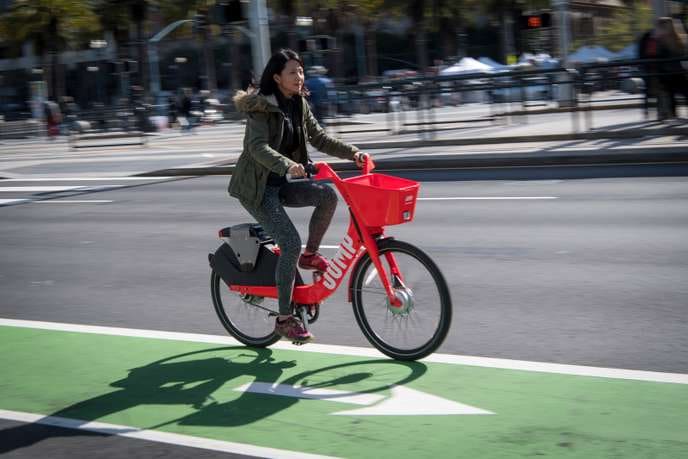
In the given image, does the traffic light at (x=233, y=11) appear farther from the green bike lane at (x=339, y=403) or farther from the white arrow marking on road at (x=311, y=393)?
the white arrow marking on road at (x=311, y=393)

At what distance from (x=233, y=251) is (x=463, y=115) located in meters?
16.6

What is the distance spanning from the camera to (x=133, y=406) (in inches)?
207

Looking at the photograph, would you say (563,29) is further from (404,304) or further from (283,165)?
(283,165)

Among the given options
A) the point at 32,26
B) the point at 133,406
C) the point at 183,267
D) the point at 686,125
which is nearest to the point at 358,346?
the point at 133,406

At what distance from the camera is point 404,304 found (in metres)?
5.47

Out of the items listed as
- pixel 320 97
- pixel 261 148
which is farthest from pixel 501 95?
pixel 261 148

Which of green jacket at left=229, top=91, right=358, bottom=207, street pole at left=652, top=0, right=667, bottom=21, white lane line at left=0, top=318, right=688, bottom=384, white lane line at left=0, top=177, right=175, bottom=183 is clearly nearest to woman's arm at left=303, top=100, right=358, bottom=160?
green jacket at left=229, top=91, right=358, bottom=207

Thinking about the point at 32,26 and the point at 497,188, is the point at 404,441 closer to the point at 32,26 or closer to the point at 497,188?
the point at 497,188

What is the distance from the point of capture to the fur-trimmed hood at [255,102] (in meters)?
Result: 5.39

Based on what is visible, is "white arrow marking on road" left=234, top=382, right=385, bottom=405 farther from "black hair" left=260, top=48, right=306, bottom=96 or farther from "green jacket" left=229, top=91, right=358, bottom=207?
"black hair" left=260, top=48, right=306, bottom=96

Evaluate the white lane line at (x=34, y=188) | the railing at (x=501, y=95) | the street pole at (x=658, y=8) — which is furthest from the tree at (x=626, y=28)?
the white lane line at (x=34, y=188)

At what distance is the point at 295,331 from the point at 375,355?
504 mm

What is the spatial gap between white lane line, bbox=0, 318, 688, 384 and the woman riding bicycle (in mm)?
421

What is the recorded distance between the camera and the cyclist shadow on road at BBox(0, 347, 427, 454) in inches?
194
